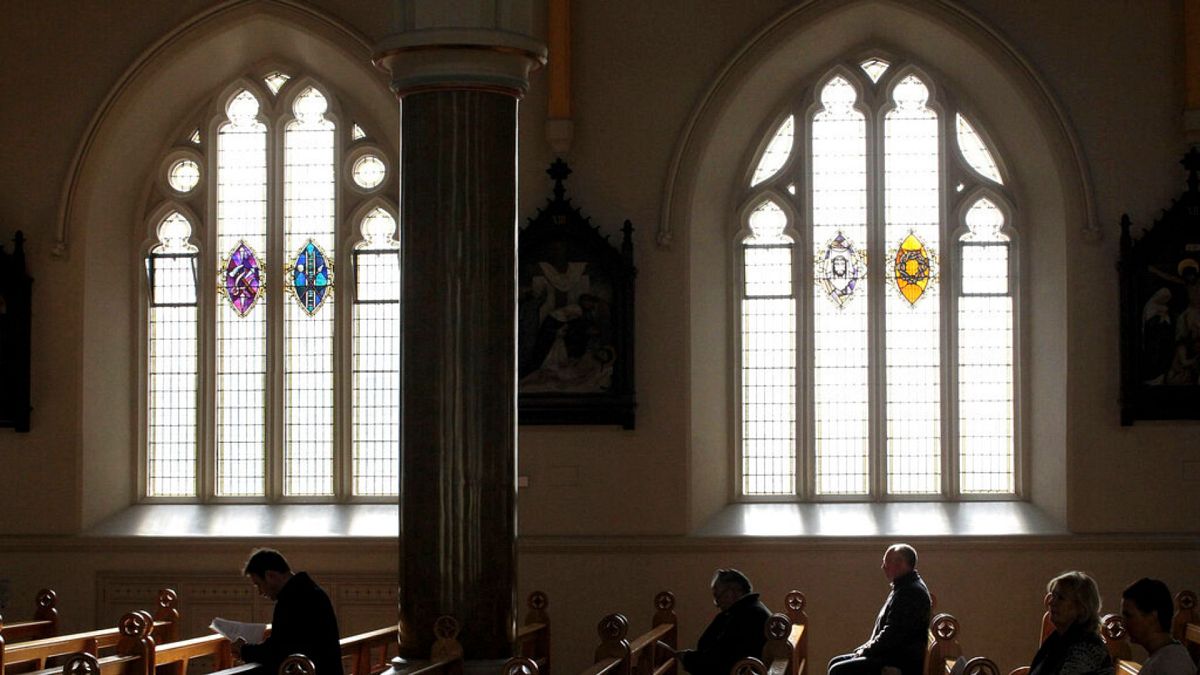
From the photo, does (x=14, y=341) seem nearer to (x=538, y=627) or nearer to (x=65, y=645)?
(x=65, y=645)

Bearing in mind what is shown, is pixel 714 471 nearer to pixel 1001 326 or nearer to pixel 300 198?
pixel 1001 326

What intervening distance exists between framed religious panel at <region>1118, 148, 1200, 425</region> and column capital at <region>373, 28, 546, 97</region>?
5.18 meters

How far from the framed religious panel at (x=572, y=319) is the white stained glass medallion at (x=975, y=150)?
2.56 m

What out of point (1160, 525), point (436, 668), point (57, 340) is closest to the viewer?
point (436, 668)

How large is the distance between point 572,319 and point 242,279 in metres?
2.65

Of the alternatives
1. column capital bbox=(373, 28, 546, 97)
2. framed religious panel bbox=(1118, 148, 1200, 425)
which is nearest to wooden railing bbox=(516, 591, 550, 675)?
column capital bbox=(373, 28, 546, 97)

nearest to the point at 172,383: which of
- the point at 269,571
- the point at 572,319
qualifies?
the point at 572,319

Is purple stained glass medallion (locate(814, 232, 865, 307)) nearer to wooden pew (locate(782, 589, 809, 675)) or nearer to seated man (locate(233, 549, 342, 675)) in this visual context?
wooden pew (locate(782, 589, 809, 675))

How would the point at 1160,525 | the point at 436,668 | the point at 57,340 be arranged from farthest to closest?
1. the point at 57,340
2. the point at 1160,525
3. the point at 436,668

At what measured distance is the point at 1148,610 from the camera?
5.50 meters

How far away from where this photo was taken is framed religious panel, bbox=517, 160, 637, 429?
10594 millimetres

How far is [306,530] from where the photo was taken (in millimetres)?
10867

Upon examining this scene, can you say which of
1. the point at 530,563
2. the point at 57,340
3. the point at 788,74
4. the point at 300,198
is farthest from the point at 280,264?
the point at 788,74

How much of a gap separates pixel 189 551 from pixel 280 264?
2.20 m
